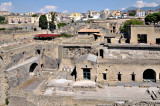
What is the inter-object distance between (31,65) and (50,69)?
3.28 meters

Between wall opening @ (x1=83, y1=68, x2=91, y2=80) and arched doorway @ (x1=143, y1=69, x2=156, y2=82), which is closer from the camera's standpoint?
wall opening @ (x1=83, y1=68, x2=91, y2=80)

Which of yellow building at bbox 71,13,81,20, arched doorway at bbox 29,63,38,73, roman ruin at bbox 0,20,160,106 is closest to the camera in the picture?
roman ruin at bbox 0,20,160,106

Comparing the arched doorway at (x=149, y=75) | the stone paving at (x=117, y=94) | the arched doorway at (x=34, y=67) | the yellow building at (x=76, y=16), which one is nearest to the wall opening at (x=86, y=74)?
the stone paving at (x=117, y=94)

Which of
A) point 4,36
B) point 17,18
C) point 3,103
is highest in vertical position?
point 17,18

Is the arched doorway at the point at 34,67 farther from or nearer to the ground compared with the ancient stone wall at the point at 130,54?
nearer to the ground

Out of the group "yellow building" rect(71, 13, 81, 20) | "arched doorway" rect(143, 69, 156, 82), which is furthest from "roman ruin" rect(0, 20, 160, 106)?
"yellow building" rect(71, 13, 81, 20)

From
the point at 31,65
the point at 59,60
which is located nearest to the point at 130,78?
the point at 59,60

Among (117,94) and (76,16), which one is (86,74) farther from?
(76,16)

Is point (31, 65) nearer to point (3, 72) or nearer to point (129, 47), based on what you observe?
point (3, 72)

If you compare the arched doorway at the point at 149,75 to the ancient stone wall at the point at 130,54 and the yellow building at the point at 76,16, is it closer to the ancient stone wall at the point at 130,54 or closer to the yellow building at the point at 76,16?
the ancient stone wall at the point at 130,54

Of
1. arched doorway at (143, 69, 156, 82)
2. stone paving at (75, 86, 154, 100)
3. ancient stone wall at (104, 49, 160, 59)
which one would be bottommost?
stone paving at (75, 86, 154, 100)

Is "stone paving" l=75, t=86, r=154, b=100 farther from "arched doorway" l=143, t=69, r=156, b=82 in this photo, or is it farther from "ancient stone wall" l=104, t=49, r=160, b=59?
"ancient stone wall" l=104, t=49, r=160, b=59

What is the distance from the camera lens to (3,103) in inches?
835

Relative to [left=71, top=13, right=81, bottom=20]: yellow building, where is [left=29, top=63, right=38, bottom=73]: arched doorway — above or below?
below
